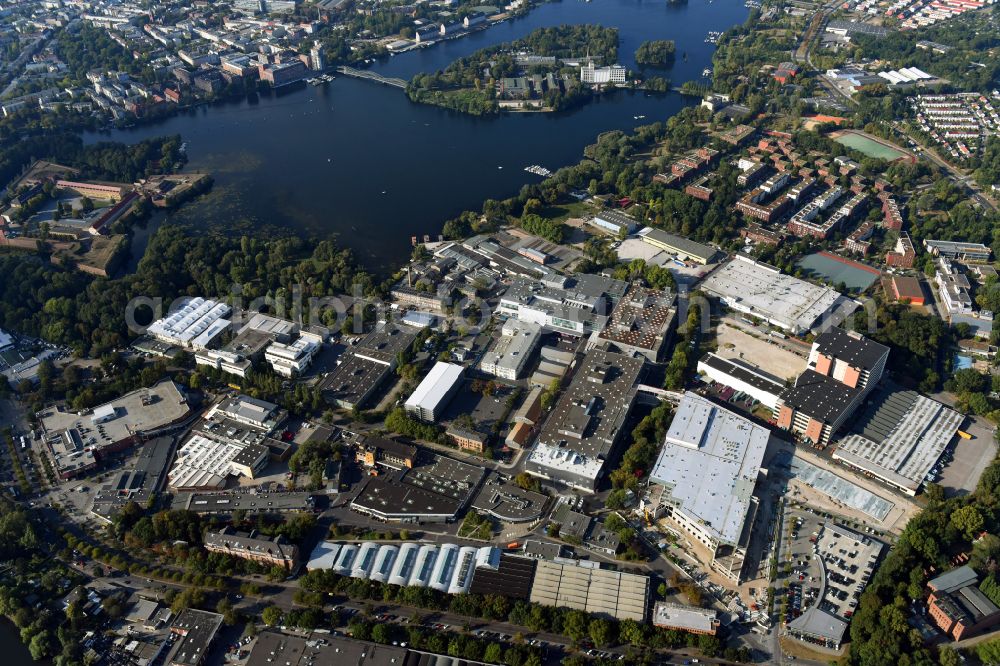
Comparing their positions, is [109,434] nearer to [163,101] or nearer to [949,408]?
[949,408]

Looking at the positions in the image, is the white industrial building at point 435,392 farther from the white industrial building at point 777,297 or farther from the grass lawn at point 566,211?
the grass lawn at point 566,211

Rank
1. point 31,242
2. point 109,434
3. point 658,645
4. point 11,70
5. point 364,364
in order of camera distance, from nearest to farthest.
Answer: point 658,645, point 109,434, point 364,364, point 31,242, point 11,70

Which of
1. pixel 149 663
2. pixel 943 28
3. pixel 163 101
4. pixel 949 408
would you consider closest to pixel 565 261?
pixel 949 408

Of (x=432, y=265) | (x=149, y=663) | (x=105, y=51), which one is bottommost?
(x=149, y=663)

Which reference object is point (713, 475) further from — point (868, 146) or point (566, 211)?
point (868, 146)

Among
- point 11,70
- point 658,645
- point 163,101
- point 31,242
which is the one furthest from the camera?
point 11,70

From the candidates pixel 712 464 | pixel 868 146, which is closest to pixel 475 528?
pixel 712 464
